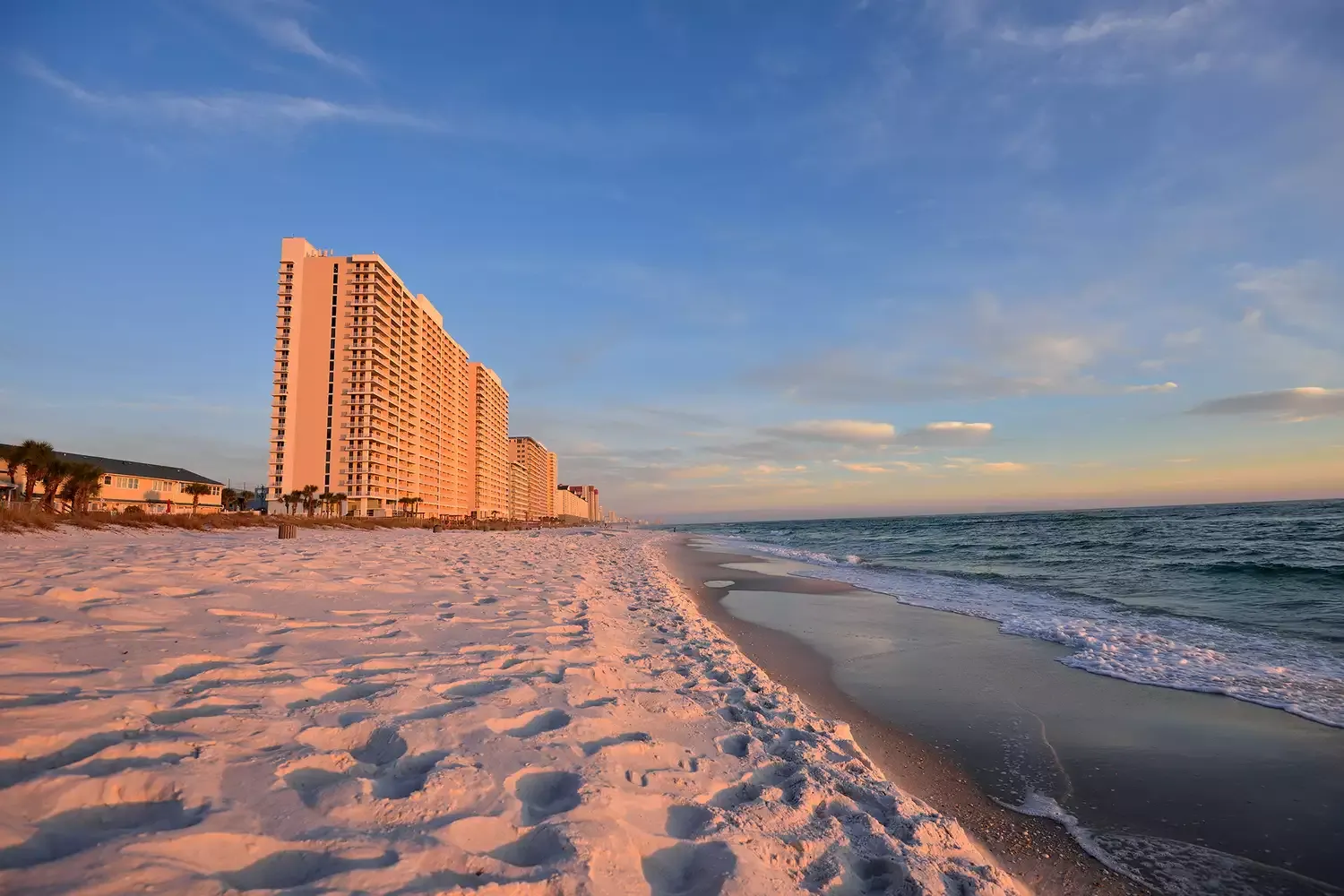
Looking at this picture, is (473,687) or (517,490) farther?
(517,490)

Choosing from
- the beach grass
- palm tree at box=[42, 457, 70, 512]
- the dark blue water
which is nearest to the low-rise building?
palm tree at box=[42, 457, 70, 512]

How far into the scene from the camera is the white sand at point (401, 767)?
2.27 metres

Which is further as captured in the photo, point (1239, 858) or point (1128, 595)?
point (1128, 595)

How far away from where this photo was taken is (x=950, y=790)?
3967 mm

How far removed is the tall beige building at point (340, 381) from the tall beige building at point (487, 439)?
1492 inches

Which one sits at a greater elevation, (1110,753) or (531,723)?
(531,723)

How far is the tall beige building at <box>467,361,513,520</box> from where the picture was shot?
133 m

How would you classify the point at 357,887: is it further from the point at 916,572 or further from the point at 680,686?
the point at 916,572

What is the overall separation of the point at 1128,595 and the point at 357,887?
51.1ft

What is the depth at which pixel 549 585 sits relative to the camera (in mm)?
9891

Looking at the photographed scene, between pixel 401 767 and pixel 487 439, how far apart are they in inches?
5574

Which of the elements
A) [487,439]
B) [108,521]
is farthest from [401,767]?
[487,439]

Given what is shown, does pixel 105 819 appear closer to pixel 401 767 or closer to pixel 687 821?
pixel 401 767

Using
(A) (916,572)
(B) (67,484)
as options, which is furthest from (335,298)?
(A) (916,572)
